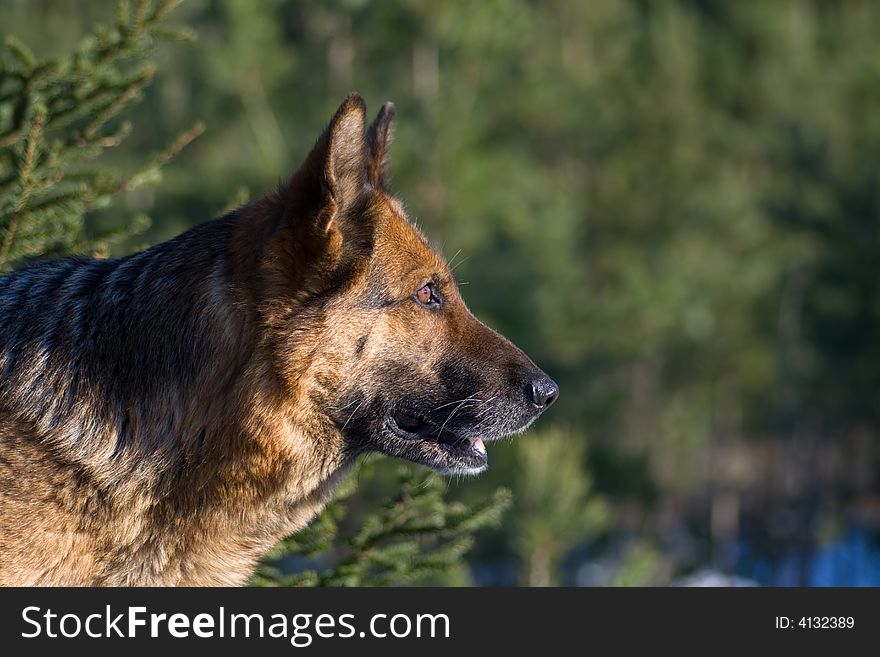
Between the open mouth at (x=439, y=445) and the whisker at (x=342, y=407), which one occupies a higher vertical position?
the whisker at (x=342, y=407)

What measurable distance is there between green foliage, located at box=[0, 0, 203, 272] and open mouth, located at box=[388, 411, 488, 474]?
180cm

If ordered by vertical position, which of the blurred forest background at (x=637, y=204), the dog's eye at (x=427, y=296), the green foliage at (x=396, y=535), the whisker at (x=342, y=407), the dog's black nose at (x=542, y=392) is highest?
the dog's eye at (x=427, y=296)

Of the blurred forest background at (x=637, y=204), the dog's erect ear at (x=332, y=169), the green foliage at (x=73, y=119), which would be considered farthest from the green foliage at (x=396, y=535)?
the blurred forest background at (x=637, y=204)

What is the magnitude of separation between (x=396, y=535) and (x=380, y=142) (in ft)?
6.28

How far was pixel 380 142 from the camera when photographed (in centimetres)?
456

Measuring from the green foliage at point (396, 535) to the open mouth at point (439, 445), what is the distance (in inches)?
22.8

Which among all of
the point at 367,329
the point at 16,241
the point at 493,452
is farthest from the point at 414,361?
the point at 493,452

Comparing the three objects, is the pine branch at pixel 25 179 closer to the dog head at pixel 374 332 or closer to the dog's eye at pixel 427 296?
the dog head at pixel 374 332

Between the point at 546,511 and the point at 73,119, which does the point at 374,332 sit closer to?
the point at 73,119

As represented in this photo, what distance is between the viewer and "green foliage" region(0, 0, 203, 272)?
4812 millimetres

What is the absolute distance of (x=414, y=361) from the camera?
4.14 metres

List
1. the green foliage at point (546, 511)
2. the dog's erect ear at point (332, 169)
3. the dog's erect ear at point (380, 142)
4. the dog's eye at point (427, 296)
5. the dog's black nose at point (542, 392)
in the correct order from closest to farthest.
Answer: the dog's erect ear at point (332, 169) → the dog's eye at point (427, 296) → the dog's black nose at point (542, 392) → the dog's erect ear at point (380, 142) → the green foliage at point (546, 511)

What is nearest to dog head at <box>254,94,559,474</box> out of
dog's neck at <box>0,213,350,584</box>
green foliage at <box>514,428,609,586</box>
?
dog's neck at <box>0,213,350,584</box>

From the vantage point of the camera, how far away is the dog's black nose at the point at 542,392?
14.0 feet
